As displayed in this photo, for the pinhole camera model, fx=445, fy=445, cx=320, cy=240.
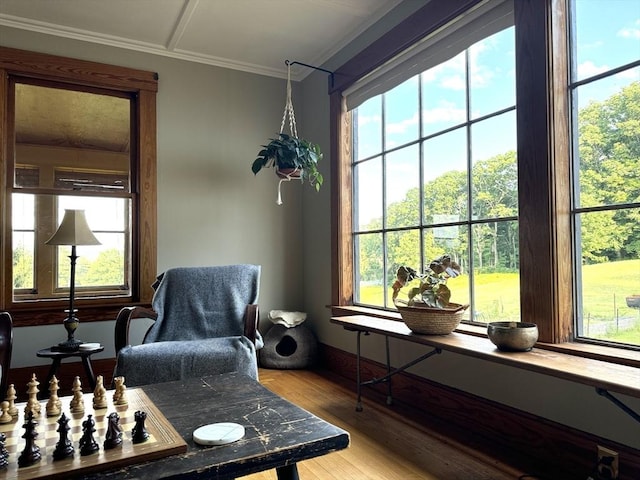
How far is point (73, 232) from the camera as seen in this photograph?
2.76 meters

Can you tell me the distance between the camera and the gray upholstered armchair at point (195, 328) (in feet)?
7.29

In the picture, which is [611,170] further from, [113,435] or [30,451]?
[30,451]

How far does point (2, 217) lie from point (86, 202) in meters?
0.51

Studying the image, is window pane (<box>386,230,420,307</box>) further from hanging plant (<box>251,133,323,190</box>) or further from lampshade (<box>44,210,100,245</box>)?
lampshade (<box>44,210,100,245</box>)

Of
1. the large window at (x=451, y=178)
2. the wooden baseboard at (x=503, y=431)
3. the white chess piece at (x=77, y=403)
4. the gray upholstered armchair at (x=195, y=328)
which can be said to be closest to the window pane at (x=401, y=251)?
the large window at (x=451, y=178)

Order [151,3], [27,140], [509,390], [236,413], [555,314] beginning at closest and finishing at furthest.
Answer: [236,413]
[555,314]
[509,390]
[151,3]
[27,140]

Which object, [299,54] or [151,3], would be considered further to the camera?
[299,54]

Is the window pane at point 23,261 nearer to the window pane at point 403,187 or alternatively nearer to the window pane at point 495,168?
the window pane at point 403,187

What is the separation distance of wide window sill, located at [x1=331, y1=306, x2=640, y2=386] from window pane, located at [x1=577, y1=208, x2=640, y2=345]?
8cm

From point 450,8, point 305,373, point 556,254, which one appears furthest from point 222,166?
point 556,254

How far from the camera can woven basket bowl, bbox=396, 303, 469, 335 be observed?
2.06 m

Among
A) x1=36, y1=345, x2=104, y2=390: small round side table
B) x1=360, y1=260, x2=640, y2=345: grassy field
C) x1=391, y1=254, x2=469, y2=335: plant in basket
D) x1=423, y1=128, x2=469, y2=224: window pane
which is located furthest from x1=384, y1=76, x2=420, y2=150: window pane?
x1=36, y1=345, x2=104, y2=390: small round side table

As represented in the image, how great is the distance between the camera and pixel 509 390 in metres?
2.00

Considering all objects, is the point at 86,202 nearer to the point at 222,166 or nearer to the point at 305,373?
the point at 222,166
